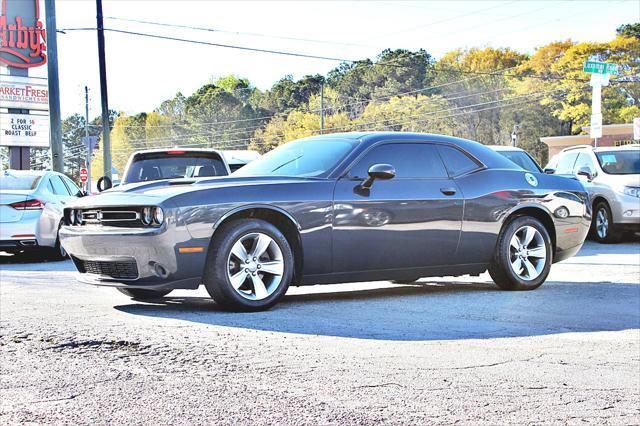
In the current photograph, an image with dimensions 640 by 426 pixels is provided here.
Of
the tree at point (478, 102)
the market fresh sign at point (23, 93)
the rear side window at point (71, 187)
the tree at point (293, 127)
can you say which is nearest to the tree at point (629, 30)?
the tree at point (478, 102)

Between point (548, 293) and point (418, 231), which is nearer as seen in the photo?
point (418, 231)

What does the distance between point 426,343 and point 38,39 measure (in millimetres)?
23954

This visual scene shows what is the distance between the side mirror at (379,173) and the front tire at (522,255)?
154 cm

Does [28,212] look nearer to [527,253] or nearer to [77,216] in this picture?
[77,216]

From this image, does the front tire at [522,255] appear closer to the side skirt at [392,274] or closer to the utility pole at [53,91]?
the side skirt at [392,274]

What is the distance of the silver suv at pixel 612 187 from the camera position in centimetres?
1503

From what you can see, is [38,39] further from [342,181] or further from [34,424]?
[34,424]

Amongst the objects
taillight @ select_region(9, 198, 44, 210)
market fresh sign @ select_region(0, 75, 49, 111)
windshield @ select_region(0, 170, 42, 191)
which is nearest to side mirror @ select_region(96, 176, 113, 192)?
taillight @ select_region(9, 198, 44, 210)

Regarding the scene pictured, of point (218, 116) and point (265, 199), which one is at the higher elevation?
point (218, 116)

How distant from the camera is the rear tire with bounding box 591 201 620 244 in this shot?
1533 centimetres

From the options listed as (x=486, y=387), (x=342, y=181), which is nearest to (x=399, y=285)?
(x=342, y=181)

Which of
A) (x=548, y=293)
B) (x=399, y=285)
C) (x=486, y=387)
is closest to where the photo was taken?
(x=486, y=387)

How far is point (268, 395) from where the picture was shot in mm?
4020

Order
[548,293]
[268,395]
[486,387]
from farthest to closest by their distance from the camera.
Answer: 1. [548,293]
2. [486,387]
3. [268,395]
